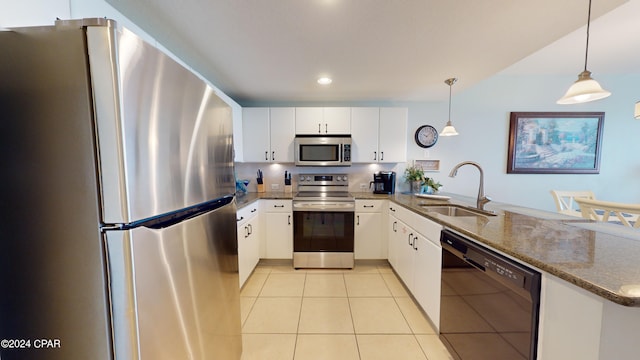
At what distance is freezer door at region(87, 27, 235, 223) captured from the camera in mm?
576

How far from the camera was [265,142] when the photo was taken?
303 centimetres

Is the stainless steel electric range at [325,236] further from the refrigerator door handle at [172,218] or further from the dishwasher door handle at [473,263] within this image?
the refrigerator door handle at [172,218]

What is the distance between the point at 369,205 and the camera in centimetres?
278

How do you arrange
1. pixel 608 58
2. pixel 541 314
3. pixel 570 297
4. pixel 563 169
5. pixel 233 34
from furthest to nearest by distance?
pixel 563 169 → pixel 608 58 → pixel 233 34 → pixel 541 314 → pixel 570 297

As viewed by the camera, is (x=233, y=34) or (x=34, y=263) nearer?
(x=34, y=263)

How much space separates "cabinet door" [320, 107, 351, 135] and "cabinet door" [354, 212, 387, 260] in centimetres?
114

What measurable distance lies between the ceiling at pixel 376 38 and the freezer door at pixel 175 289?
48.6 inches

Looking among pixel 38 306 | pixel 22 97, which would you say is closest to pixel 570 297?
pixel 38 306

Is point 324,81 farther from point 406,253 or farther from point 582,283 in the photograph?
point 582,283

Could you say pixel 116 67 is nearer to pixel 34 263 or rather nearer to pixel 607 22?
pixel 34 263

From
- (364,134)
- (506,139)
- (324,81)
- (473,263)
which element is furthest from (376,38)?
(506,139)

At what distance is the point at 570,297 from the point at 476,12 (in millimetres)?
1521

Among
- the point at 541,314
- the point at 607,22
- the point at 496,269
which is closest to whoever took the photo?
the point at 541,314

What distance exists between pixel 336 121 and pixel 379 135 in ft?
2.03
